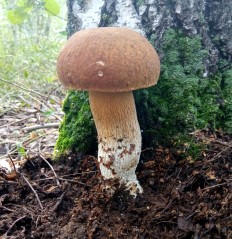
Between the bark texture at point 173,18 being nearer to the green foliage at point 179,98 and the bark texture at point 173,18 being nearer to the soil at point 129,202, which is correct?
the green foliage at point 179,98

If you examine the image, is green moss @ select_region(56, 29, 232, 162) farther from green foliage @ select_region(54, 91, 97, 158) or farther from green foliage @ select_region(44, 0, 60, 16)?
green foliage @ select_region(44, 0, 60, 16)

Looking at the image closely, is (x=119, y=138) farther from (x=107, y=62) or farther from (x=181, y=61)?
(x=181, y=61)

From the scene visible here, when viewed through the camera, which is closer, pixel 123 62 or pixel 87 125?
pixel 123 62

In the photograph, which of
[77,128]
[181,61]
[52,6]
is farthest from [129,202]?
[52,6]

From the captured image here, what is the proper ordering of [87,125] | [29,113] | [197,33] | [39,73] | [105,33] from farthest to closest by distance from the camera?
1. [39,73]
2. [29,113]
3. [87,125]
4. [197,33]
5. [105,33]

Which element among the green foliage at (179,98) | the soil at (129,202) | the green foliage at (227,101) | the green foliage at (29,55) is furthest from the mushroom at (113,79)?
the green foliage at (29,55)

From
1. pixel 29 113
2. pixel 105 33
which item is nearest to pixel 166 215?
pixel 105 33

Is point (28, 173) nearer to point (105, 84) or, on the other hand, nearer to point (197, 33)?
point (105, 84)
